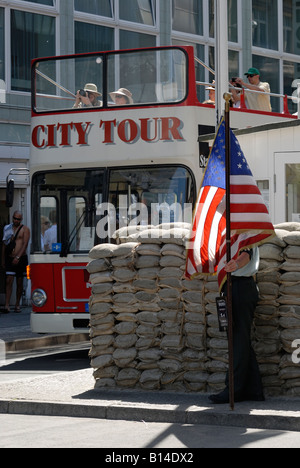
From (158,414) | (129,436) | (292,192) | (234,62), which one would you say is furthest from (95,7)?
(129,436)

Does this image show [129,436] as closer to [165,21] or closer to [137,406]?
[137,406]

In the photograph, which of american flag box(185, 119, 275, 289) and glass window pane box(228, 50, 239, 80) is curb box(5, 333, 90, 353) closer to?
american flag box(185, 119, 275, 289)

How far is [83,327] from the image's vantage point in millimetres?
13742

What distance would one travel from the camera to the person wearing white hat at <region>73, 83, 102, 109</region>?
13.8m

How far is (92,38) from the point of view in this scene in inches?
995

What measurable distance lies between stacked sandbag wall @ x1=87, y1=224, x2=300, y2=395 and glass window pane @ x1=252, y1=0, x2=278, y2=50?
21.1 meters

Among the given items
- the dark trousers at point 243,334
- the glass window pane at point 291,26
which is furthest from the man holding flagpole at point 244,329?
the glass window pane at point 291,26

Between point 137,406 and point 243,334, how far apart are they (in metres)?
1.10

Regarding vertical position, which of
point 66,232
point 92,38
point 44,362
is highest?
point 92,38

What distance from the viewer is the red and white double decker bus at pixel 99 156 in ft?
43.6

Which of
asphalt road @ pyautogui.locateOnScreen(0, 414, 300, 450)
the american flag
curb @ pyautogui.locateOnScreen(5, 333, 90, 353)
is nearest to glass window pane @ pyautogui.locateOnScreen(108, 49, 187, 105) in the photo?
curb @ pyautogui.locateOnScreen(5, 333, 90, 353)

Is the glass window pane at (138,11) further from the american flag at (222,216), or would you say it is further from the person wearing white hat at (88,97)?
the american flag at (222,216)
